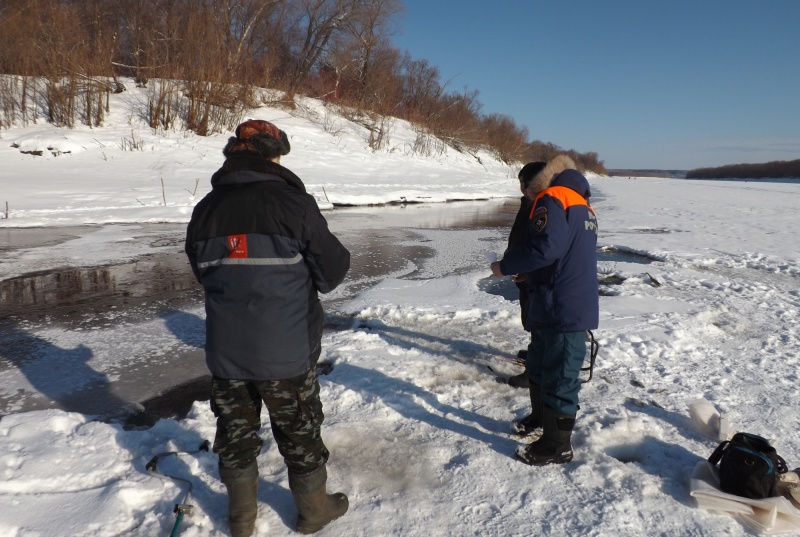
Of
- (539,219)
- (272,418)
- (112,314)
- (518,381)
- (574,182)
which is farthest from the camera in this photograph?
(112,314)

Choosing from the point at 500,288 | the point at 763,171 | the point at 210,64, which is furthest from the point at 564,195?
the point at 763,171

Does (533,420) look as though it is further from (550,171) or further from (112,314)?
(112,314)

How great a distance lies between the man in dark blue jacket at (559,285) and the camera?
283 cm

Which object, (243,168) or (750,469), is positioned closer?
(243,168)

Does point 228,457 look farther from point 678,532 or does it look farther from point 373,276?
point 373,276

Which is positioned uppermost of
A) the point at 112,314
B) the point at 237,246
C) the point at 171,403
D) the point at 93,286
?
the point at 237,246

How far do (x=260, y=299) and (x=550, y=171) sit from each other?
185 centimetres

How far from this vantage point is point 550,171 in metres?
3.02

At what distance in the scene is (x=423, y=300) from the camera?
6.56 metres

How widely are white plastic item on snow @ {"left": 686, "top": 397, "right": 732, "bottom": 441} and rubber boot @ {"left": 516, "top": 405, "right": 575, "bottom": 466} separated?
1035mm

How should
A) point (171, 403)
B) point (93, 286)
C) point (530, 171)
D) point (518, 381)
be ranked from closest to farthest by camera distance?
point (530, 171)
point (171, 403)
point (518, 381)
point (93, 286)

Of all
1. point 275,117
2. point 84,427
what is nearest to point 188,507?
point 84,427

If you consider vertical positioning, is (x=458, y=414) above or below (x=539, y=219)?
below

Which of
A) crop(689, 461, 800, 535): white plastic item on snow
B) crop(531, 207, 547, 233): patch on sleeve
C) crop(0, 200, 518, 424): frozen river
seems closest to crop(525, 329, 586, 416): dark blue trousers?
crop(531, 207, 547, 233): patch on sleeve
